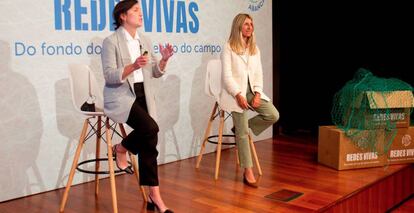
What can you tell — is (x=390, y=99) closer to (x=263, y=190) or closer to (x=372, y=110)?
(x=372, y=110)

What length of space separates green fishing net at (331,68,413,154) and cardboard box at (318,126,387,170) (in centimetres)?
4

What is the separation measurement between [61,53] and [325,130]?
2.19m

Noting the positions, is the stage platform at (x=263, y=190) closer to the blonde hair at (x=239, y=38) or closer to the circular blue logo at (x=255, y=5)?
the blonde hair at (x=239, y=38)

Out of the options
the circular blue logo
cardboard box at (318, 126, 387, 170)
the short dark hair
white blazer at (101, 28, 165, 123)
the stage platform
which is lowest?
the stage platform

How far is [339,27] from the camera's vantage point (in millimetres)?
5383

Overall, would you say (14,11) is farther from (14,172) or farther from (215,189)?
(215,189)

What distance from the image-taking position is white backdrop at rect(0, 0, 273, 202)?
3.16m

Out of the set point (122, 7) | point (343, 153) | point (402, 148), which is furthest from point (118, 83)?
point (402, 148)

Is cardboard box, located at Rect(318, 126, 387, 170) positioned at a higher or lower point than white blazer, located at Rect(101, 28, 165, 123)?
lower

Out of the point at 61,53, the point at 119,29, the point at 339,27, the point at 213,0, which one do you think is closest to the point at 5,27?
the point at 61,53

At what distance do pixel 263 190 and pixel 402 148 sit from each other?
147cm

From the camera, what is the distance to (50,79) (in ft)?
11.0

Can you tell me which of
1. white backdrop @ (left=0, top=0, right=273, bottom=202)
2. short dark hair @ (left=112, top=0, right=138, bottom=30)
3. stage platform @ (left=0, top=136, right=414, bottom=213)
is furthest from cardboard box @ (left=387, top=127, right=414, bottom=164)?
short dark hair @ (left=112, top=0, right=138, bottom=30)

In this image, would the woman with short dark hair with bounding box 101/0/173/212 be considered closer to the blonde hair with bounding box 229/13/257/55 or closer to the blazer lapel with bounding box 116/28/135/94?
the blazer lapel with bounding box 116/28/135/94
